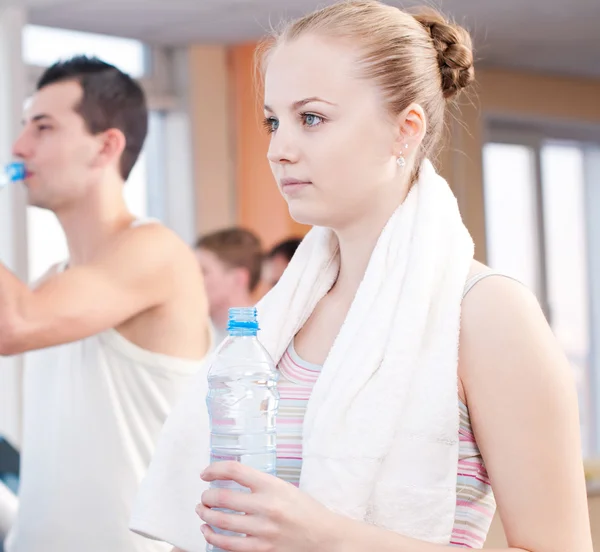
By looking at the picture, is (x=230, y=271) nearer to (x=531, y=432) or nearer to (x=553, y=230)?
(x=553, y=230)

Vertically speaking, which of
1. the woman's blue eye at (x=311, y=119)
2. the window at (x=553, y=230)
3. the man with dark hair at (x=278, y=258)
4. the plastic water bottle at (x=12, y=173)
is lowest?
the woman's blue eye at (x=311, y=119)

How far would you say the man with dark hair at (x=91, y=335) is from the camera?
5.90ft

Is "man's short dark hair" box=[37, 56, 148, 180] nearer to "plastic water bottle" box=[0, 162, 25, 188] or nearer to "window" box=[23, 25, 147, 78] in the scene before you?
"plastic water bottle" box=[0, 162, 25, 188]

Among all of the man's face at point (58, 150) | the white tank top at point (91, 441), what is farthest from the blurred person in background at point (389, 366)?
the man's face at point (58, 150)

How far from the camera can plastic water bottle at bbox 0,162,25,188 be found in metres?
1.94

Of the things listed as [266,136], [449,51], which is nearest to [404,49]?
[449,51]

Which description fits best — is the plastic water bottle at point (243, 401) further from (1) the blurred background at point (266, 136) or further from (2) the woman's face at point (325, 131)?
(1) the blurred background at point (266, 136)

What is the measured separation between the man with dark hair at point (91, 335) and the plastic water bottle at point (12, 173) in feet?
0.08

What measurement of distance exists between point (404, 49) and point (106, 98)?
1.02m

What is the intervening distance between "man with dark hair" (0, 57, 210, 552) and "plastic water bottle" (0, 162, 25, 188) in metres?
0.02

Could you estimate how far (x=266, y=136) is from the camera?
497 centimetres

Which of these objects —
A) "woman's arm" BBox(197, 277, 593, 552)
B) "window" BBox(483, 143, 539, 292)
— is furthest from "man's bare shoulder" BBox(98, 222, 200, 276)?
"window" BBox(483, 143, 539, 292)

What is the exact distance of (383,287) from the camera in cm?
120

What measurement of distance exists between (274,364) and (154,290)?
69 cm
